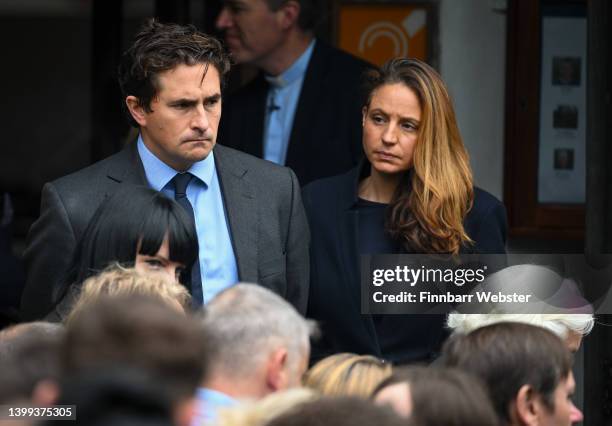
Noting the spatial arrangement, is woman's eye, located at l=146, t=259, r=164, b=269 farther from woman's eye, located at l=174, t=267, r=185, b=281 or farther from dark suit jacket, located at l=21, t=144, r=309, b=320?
dark suit jacket, located at l=21, t=144, r=309, b=320

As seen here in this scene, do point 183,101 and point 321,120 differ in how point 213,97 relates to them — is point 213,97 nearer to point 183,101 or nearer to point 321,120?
point 183,101

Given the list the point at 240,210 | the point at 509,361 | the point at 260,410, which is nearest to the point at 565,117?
the point at 240,210

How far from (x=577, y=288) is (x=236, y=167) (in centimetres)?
123

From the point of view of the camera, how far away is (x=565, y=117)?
565cm

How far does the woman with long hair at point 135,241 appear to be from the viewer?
3.54 metres

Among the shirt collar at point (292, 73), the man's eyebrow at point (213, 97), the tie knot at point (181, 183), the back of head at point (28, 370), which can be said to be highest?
the shirt collar at point (292, 73)

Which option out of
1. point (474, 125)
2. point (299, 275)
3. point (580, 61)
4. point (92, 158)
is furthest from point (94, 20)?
point (299, 275)

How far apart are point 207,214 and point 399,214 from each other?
606 millimetres

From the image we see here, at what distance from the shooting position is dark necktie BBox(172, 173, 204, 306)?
387 cm

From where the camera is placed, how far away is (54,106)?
24.0ft

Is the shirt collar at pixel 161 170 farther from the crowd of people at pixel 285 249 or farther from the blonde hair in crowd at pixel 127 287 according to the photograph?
the blonde hair in crowd at pixel 127 287

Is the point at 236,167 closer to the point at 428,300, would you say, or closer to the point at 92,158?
the point at 428,300

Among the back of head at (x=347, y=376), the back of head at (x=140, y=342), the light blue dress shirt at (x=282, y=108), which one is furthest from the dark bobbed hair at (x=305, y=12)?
the back of head at (x=140, y=342)

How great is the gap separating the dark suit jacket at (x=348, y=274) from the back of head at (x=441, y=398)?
1509 mm
